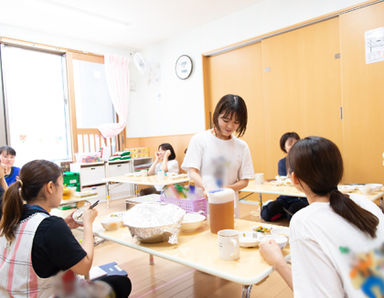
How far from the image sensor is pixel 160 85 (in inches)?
237

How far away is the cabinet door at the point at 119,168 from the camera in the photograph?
217 inches

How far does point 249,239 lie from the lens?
125 cm

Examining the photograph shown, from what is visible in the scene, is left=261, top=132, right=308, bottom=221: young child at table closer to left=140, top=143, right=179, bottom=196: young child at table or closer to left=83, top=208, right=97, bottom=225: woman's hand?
Result: left=140, top=143, right=179, bottom=196: young child at table

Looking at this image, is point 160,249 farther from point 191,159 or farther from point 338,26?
point 338,26

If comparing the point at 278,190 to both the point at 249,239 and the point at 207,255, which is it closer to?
the point at 249,239

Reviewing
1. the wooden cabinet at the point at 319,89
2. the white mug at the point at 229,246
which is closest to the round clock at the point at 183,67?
the wooden cabinet at the point at 319,89

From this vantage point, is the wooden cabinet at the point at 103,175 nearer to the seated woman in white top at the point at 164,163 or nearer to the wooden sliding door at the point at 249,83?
the seated woman in white top at the point at 164,163

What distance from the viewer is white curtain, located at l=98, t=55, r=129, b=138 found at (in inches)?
229

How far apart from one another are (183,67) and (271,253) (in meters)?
4.92

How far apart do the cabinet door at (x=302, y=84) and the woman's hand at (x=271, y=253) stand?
10.6ft

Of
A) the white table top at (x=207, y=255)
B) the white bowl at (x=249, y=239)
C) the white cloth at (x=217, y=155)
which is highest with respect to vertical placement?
the white cloth at (x=217, y=155)

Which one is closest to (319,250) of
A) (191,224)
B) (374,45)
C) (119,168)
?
(191,224)

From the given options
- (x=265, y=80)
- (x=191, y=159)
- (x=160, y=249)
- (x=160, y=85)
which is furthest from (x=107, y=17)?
(x=160, y=249)

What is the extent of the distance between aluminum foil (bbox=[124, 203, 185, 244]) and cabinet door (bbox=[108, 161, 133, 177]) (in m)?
4.32
